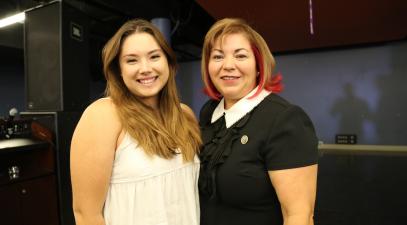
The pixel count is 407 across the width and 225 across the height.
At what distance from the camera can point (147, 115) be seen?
3.82ft

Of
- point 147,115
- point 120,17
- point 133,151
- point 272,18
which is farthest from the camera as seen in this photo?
point 120,17

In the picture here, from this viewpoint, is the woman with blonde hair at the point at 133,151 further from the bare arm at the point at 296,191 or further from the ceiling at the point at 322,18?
the ceiling at the point at 322,18

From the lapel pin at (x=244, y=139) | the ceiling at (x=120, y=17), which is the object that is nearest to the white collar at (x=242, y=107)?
the lapel pin at (x=244, y=139)

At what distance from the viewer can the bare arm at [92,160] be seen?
3.26ft

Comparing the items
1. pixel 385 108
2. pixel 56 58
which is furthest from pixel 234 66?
pixel 385 108

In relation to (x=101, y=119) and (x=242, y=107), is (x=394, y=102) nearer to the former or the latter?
(x=242, y=107)

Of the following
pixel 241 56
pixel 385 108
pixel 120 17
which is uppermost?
pixel 120 17

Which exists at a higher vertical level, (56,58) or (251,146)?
(56,58)

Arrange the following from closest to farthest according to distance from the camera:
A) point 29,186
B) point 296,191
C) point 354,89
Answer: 1. point 296,191
2. point 29,186
3. point 354,89

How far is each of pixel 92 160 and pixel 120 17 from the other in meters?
4.30

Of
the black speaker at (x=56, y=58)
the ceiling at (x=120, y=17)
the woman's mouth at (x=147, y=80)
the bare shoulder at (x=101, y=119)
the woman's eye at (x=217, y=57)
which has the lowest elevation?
the bare shoulder at (x=101, y=119)

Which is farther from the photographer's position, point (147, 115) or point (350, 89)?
point (350, 89)

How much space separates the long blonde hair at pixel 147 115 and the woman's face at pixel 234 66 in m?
0.22

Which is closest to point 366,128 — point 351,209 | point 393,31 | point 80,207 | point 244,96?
point 393,31
